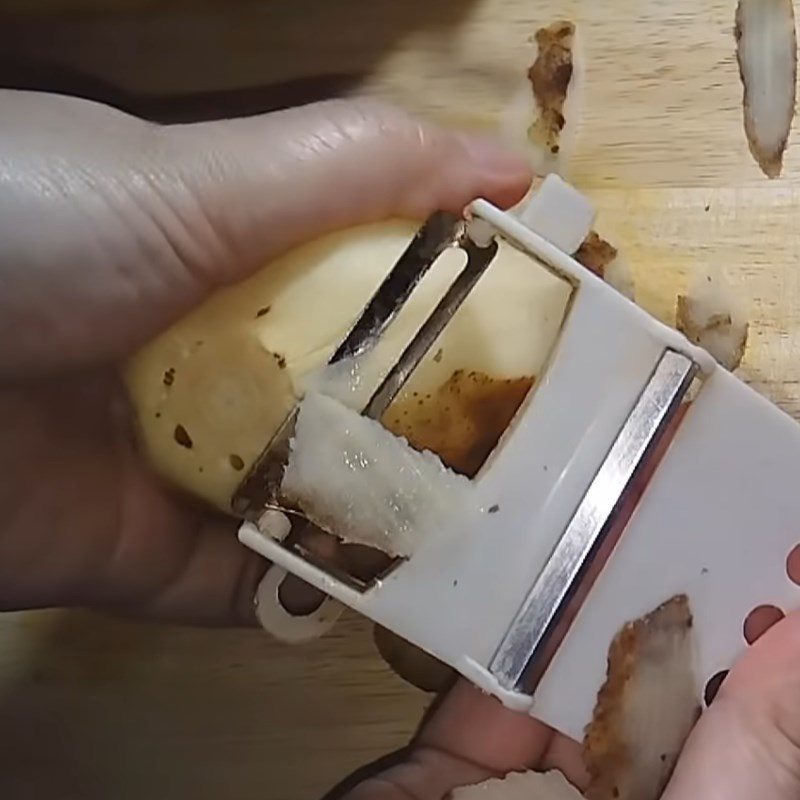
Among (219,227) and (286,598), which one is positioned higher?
(219,227)

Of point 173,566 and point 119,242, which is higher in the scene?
point 119,242

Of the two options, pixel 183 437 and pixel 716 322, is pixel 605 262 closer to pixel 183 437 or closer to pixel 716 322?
pixel 716 322

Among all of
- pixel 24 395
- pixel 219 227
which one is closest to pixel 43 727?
pixel 24 395

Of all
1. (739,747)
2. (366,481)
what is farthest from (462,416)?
(739,747)

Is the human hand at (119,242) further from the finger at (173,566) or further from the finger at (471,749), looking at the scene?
the finger at (471,749)

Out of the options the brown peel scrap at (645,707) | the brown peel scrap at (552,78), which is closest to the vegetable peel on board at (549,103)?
the brown peel scrap at (552,78)

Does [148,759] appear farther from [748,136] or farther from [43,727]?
[748,136]

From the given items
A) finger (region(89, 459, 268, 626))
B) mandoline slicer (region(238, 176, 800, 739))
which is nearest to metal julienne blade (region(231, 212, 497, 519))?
mandoline slicer (region(238, 176, 800, 739))
